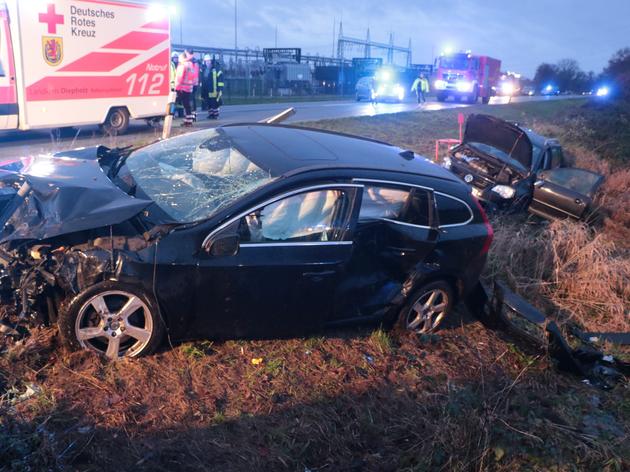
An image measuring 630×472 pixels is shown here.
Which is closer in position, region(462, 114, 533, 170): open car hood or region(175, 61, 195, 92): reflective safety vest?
region(462, 114, 533, 170): open car hood

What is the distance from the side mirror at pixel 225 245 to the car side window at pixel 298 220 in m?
0.07

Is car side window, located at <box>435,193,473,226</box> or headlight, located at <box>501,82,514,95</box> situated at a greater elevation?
headlight, located at <box>501,82,514,95</box>

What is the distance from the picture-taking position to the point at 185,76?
606 inches

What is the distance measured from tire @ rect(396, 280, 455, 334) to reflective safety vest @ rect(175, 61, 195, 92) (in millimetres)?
12268

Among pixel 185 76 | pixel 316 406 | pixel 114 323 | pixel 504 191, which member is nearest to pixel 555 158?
pixel 504 191

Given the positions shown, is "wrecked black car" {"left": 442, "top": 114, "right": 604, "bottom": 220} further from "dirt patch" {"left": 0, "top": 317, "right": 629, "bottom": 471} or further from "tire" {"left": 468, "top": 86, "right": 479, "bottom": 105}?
"tire" {"left": 468, "top": 86, "right": 479, "bottom": 105}

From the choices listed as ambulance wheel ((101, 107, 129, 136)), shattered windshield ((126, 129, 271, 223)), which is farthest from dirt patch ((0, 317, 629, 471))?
ambulance wheel ((101, 107, 129, 136))

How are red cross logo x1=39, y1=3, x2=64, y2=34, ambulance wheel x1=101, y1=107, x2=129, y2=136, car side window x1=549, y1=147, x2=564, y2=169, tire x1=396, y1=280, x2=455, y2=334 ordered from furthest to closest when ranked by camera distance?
ambulance wheel x1=101, y1=107, x2=129, y2=136, red cross logo x1=39, y1=3, x2=64, y2=34, car side window x1=549, y1=147, x2=564, y2=169, tire x1=396, y1=280, x2=455, y2=334

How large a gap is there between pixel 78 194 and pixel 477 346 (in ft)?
11.2

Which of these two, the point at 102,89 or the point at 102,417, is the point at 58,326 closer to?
the point at 102,417

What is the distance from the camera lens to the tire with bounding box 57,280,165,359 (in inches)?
135

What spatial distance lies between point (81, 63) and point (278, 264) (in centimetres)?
995

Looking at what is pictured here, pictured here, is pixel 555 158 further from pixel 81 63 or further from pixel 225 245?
pixel 81 63

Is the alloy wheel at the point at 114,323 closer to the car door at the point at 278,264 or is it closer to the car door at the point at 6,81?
the car door at the point at 278,264
